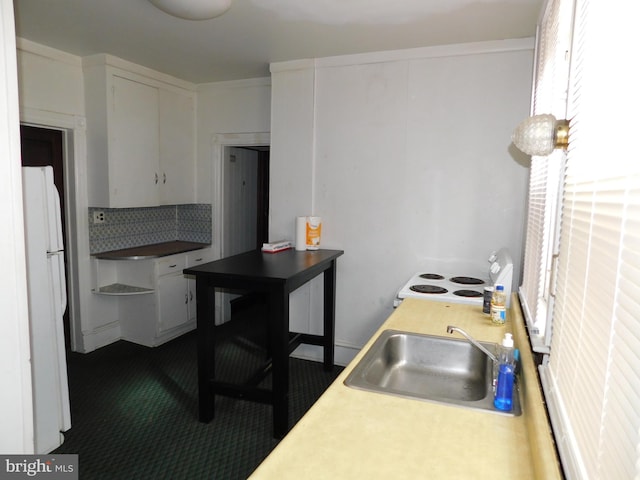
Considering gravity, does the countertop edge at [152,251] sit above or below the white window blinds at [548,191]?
below

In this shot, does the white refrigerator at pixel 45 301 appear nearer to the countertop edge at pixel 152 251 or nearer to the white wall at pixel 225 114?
the countertop edge at pixel 152 251

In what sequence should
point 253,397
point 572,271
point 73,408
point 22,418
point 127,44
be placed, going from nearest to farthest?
point 572,271
point 22,418
point 253,397
point 73,408
point 127,44

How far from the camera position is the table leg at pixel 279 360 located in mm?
2537

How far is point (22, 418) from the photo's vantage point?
183 centimetres

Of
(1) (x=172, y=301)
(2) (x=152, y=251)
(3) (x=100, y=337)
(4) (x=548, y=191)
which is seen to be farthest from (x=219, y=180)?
(4) (x=548, y=191)

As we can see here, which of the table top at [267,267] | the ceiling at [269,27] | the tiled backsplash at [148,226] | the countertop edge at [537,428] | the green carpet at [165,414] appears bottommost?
the green carpet at [165,414]

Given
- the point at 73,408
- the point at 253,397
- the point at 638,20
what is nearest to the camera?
the point at 638,20

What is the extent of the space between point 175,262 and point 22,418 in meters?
2.38

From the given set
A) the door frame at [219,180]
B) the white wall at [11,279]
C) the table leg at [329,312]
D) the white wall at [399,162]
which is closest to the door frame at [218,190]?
the door frame at [219,180]

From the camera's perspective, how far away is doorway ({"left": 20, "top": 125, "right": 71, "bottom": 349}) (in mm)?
3457

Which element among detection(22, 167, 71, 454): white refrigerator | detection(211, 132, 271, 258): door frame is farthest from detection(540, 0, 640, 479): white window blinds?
detection(211, 132, 271, 258): door frame

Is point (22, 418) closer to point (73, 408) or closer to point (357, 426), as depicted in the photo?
point (73, 408)

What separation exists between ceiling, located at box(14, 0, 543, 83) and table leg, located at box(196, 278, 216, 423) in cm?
177

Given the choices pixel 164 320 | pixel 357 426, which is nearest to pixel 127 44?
pixel 164 320
